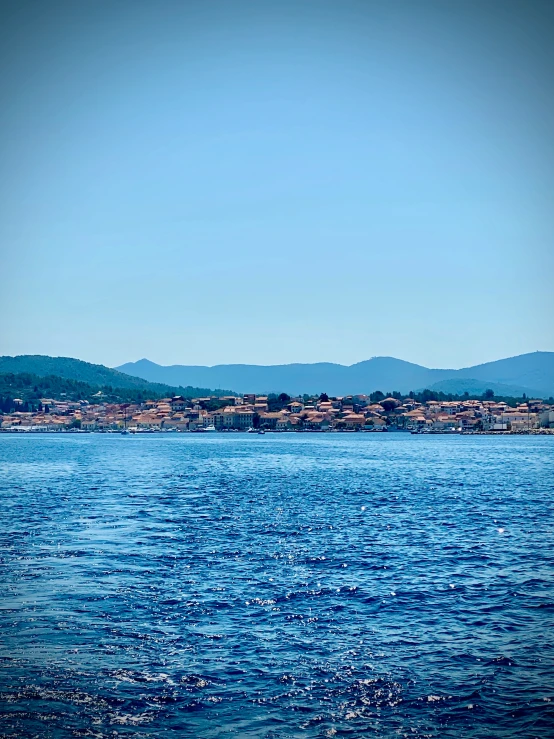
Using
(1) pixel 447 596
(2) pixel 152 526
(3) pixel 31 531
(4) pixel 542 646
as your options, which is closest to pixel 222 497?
(2) pixel 152 526

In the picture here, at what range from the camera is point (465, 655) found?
15273 mm

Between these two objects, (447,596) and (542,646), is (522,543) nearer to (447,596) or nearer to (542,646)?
(447,596)

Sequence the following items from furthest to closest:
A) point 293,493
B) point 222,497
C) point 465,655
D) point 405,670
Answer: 1. point 293,493
2. point 222,497
3. point 465,655
4. point 405,670

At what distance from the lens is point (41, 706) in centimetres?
1248

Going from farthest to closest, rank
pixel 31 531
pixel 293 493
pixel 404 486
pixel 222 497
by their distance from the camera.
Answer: pixel 404 486
pixel 293 493
pixel 222 497
pixel 31 531

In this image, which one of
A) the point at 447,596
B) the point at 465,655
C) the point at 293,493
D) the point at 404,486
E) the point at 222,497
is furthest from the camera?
the point at 404,486

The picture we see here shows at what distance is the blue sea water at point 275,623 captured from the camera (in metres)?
12.3

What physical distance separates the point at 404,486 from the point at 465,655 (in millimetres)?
39334

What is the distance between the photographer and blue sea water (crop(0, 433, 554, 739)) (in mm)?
12312

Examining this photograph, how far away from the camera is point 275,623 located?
17312mm

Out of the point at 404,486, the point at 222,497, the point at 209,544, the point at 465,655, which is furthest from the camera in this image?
the point at 404,486

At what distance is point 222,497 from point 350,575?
2427 cm

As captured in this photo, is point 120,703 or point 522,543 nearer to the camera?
point 120,703

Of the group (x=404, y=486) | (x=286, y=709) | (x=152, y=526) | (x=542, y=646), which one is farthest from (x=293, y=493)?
(x=286, y=709)
